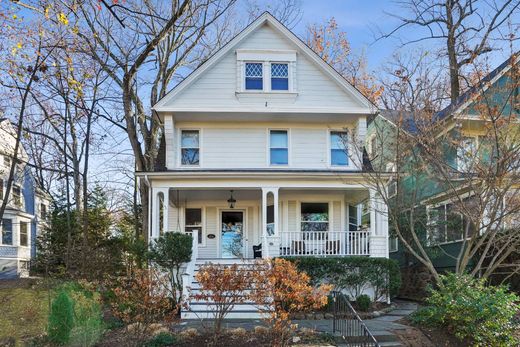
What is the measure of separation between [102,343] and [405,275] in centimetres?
1168

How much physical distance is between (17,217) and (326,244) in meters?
20.5

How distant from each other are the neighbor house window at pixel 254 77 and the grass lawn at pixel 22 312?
29.3ft

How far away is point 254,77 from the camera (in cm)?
1656

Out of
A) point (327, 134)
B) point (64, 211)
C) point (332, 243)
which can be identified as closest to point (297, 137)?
point (327, 134)

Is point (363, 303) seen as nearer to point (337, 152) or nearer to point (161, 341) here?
point (337, 152)

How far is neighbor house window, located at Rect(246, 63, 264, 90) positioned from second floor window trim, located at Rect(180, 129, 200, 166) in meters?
→ 2.38

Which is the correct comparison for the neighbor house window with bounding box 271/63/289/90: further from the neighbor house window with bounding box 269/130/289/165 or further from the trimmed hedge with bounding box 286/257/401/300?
the trimmed hedge with bounding box 286/257/401/300

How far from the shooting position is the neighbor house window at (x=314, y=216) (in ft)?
56.0

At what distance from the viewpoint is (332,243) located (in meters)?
14.9

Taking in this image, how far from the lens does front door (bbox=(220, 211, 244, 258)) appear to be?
674 inches

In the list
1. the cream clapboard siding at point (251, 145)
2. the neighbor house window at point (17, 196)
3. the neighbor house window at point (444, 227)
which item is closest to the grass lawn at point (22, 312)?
the cream clapboard siding at point (251, 145)

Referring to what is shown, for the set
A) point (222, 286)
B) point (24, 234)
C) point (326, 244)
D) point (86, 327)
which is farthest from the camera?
point (24, 234)

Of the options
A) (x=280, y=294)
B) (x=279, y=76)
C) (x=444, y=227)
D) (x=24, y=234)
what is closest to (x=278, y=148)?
(x=279, y=76)

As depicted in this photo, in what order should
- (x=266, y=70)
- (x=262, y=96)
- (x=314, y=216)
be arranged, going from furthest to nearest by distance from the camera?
(x=314, y=216) → (x=266, y=70) → (x=262, y=96)
